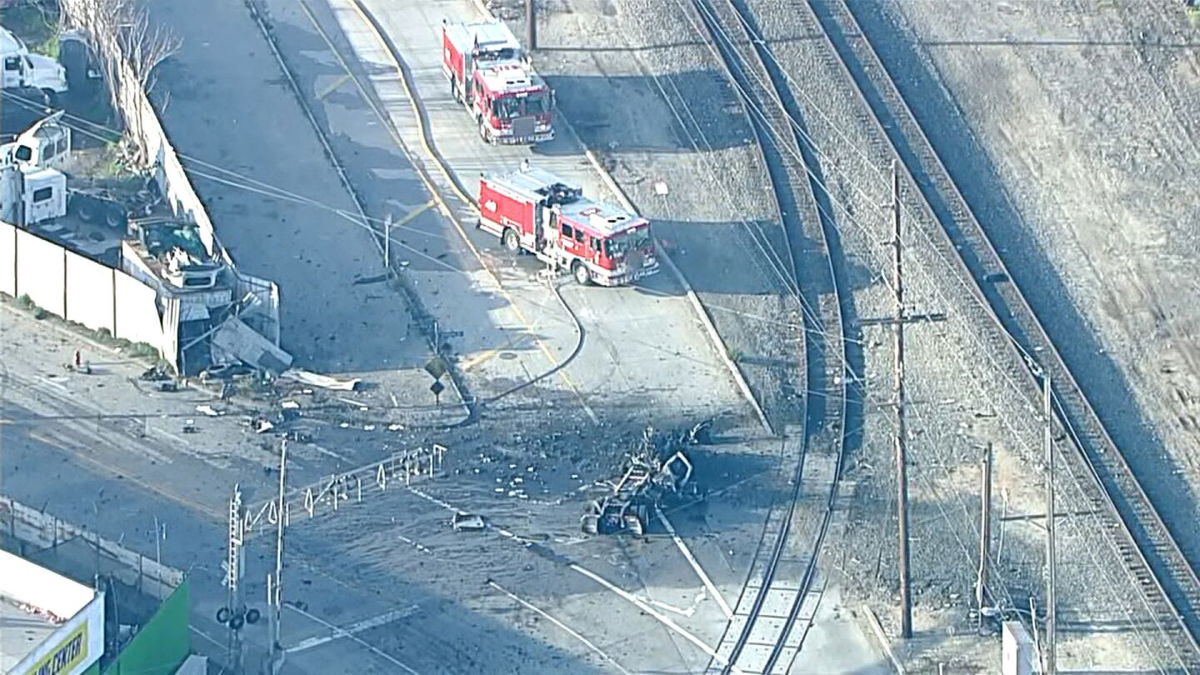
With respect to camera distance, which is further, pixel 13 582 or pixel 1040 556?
pixel 1040 556

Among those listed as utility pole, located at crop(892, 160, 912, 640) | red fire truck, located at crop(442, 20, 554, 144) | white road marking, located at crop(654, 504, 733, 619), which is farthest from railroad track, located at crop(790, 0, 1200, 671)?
white road marking, located at crop(654, 504, 733, 619)

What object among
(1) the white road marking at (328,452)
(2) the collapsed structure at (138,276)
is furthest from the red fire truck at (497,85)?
(1) the white road marking at (328,452)

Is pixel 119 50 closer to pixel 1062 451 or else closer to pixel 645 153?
pixel 645 153

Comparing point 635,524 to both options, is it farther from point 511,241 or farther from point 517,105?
point 517,105

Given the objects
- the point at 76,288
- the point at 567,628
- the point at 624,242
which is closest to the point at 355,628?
the point at 567,628

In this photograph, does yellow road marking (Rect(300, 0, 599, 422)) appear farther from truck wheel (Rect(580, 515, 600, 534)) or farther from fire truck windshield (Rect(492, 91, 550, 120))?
truck wheel (Rect(580, 515, 600, 534))

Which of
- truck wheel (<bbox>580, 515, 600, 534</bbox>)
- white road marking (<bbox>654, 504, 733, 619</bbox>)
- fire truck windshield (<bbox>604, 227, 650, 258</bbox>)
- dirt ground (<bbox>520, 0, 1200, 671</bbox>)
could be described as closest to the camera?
white road marking (<bbox>654, 504, 733, 619</bbox>)

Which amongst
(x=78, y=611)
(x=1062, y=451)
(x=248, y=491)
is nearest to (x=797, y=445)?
(x=1062, y=451)
